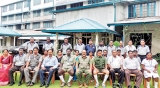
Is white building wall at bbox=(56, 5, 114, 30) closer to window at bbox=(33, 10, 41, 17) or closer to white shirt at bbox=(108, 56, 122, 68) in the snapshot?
white shirt at bbox=(108, 56, 122, 68)

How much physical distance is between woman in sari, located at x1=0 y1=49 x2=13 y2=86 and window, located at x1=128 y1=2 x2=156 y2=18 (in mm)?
12850

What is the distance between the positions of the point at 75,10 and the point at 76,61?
12.5 m

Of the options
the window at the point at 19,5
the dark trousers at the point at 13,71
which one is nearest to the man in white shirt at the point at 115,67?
the dark trousers at the point at 13,71

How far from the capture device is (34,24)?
42125 mm

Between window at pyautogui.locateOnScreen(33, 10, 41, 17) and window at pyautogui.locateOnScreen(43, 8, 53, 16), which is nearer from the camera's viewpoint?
window at pyautogui.locateOnScreen(43, 8, 53, 16)

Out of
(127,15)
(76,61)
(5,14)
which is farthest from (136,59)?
(5,14)

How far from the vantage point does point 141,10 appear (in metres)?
18.1

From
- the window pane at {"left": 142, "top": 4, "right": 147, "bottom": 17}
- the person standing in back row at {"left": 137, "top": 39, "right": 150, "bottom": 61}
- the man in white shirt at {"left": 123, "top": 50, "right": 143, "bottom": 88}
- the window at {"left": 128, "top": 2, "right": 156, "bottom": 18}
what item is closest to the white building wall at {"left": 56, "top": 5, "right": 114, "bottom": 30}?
the window at {"left": 128, "top": 2, "right": 156, "bottom": 18}

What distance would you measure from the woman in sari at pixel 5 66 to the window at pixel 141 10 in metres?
12.9

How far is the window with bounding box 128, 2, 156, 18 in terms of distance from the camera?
1761 centimetres

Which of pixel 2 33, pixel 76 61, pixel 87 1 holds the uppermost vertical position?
pixel 87 1

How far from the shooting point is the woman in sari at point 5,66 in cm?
809

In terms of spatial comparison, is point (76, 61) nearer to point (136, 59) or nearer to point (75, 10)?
point (136, 59)

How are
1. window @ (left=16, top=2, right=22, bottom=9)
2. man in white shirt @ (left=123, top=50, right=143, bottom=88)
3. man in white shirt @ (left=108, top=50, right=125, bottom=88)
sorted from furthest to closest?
window @ (left=16, top=2, right=22, bottom=9)
man in white shirt @ (left=108, top=50, right=125, bottom=88)
man in white shirt @ (left=123, top=50, right=143, bottom=88)
